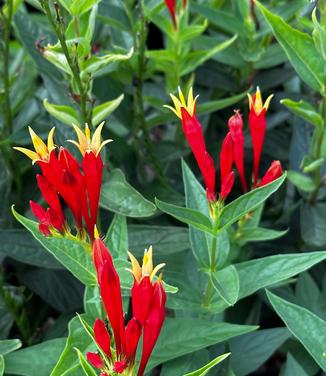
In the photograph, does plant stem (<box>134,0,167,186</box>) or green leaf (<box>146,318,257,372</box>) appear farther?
plant stem (<box>134,0,167,186</box>)

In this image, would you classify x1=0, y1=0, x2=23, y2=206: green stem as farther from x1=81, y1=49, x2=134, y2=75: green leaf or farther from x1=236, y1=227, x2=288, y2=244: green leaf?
x1=236, y1=227, x2=288, y2=244: green leaf

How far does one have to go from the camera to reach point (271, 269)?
0.96m

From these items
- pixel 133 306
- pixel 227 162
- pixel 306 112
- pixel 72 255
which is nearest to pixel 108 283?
pixel 133 306

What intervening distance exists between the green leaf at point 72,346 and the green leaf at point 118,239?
0.11 metres

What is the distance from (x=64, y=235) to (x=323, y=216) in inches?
21.2

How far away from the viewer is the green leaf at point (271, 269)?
3.00 ft

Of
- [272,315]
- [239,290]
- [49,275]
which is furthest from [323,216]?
[49,275]

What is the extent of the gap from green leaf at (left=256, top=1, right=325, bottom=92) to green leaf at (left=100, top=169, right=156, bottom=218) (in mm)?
312

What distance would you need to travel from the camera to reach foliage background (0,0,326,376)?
1.12m

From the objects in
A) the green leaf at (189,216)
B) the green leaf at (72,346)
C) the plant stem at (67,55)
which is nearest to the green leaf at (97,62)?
the plant stem at (67,55)

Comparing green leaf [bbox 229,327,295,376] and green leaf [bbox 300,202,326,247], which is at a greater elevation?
green leaf [bbox 300,202,326,247]

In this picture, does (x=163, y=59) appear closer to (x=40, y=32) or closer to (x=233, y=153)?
(x=40, y=32)

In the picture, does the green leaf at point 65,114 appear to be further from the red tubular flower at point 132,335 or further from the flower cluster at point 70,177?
→ the red tubular flower at point 132,335

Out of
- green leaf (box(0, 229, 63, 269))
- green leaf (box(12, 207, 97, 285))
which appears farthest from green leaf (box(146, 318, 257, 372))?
green leaf (box(0, 229, 63, 269))
